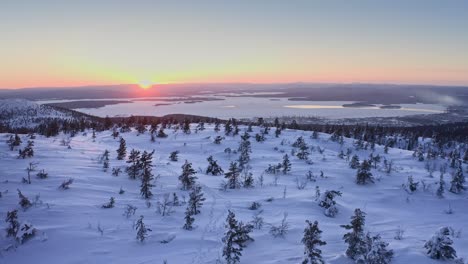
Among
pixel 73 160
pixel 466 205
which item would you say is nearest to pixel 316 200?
pixel 466 205

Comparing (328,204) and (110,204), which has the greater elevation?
(110,204)

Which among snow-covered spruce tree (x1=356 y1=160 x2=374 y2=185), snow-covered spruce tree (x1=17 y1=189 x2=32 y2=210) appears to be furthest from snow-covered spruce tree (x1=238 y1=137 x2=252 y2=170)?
snow-covered spruce tree (x1=17 y1=189 x2=32 y2=210)

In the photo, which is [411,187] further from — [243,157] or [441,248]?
[243,157]

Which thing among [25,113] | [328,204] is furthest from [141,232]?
[25,113]

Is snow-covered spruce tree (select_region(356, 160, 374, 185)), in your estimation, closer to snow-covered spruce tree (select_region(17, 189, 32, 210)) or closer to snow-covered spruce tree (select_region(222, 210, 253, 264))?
snow-covered spruce tree (select_region(222, 210, 253, 264))

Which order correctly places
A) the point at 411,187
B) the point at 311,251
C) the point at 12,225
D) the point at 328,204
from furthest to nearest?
the point at 411,187
the point at 328,204
the point at 12,225
the point at 311,251

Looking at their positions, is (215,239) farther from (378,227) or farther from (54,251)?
(378,227)

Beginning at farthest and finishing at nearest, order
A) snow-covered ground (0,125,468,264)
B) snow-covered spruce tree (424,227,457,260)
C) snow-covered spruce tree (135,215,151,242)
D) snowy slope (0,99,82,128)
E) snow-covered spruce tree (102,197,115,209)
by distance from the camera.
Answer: snowy slope (0,99,82,128), snow-covered spruce tree (102,197,115,209), snow-covered spruce tree (135,215,151,242), snow-covered ground (0,125,468,264), snow-covered spruce tree (424,227,457,260)
